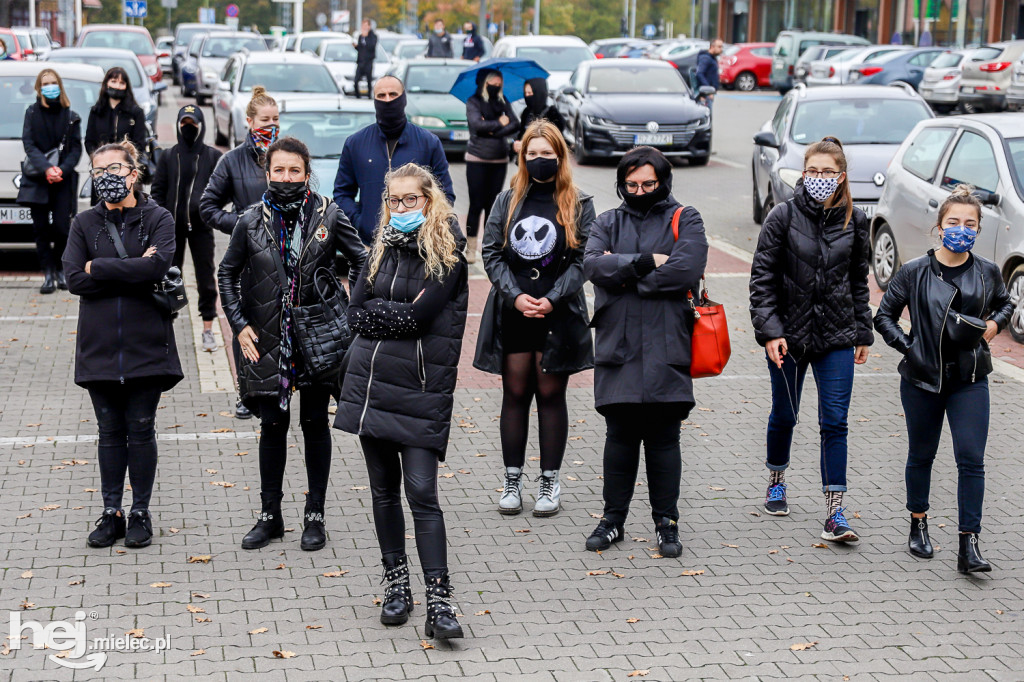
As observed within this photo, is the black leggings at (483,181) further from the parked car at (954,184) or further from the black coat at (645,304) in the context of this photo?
the black coat at (645,304)

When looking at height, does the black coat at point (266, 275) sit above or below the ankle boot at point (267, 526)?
above

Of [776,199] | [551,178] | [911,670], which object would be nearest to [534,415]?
[551,178]

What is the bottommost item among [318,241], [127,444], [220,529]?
[220,529]

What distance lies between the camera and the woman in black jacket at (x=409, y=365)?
5.30 m

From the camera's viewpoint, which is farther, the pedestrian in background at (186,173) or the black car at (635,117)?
the black car at (635,117)

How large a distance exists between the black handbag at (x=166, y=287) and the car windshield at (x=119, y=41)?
30457 millimetres

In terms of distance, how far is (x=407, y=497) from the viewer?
5.39m

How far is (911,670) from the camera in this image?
5.06 metres

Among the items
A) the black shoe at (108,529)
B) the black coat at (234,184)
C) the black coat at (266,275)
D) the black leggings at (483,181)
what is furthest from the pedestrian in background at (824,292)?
→ the black leggings at (483,181)

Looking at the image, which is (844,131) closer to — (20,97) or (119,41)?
(20,97)

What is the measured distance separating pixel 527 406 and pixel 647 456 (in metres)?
0.79

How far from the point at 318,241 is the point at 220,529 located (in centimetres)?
150

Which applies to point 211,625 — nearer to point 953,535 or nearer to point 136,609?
point 136,609

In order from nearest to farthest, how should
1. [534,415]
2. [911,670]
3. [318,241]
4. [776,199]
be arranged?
[911,670] → [318,241] → [534,415] → [776,199]
